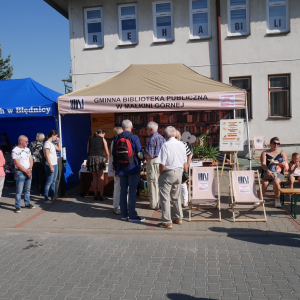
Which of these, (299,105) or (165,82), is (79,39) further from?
(299,105)

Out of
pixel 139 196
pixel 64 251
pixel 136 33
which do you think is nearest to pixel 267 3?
pixel 136 33

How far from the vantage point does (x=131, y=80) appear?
9227mm

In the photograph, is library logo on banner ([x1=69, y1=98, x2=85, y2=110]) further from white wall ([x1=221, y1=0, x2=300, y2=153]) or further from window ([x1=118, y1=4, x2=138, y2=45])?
white wall ([x1=221, y1=0, x2=300, y2=153])

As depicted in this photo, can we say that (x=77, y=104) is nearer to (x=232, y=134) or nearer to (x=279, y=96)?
(x=232, y=134)

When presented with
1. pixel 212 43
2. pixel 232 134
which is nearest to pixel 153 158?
pixel 232 134

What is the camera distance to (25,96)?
31.5 ft

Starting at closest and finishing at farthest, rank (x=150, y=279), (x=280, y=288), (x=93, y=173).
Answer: (x=280, y=288)
(x=150, y=279)
(x=93, y=173)

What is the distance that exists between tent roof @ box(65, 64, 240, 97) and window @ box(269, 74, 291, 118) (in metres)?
5.45

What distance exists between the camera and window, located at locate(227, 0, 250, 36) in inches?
547

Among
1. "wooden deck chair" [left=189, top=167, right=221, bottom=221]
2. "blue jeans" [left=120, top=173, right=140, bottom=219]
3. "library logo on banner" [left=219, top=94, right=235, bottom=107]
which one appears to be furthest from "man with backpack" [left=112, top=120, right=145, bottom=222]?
"library logo on banner" [left=219, top=94, right=235, bottom=107]

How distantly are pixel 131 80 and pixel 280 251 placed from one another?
5.80 m

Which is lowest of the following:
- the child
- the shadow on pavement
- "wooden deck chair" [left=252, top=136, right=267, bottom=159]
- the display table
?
the shadow on pavement

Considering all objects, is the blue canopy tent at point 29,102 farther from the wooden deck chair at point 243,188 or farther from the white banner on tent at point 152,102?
the wooden deck chair at point 243,188

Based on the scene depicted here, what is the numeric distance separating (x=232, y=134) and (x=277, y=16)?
6.78 metres
